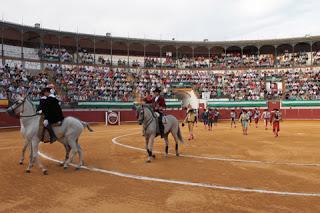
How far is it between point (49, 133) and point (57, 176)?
1310 mm

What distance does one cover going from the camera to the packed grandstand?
112 ft

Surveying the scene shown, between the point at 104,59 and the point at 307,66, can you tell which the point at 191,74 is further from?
the point at 307,66

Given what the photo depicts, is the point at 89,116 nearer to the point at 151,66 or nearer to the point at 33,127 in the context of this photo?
the point at 151,66

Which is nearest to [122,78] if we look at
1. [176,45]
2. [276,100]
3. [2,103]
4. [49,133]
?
[176,45]

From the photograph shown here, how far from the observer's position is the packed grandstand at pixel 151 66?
34.3 m

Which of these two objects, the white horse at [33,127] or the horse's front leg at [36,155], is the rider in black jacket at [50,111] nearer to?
the white horse at [33,127]

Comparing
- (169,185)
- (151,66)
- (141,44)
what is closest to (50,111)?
(169,185)

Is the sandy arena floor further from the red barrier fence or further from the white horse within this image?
the red barrier fence

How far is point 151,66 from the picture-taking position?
4453 centimetres

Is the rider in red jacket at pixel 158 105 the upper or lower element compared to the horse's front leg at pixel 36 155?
upper

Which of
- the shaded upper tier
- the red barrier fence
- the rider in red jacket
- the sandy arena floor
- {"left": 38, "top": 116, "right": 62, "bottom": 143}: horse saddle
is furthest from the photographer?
the shaded upper tier

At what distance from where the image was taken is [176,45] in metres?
45.2

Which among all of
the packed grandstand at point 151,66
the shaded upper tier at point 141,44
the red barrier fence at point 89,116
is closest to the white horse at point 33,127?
the red barrier fence at point 89,116

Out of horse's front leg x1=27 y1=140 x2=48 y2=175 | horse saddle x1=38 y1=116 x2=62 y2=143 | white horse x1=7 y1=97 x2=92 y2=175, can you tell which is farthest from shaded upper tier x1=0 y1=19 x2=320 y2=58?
horse's front leg x1=27 y1=140 x2=48 y2=175
